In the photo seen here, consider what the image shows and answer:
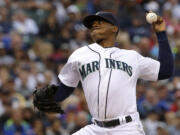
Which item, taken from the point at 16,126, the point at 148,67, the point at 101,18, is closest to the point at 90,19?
the point at 101,18

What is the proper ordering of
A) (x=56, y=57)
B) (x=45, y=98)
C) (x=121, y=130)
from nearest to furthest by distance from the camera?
(x=121, y=130) → (x=45, y=98) → (x=56, y=57)

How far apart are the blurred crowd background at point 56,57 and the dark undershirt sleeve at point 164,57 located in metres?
3.69

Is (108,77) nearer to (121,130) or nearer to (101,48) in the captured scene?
(101,48)

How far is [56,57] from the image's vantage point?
10.7 meters

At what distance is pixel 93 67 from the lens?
494cm

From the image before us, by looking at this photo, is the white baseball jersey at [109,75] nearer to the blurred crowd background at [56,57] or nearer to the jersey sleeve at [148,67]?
the jersey sleeve at [148,67]

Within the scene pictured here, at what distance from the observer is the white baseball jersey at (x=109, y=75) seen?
4848 millimetres

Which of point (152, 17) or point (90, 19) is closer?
point (152, 17)

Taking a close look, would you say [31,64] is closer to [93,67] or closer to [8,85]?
[8,85]

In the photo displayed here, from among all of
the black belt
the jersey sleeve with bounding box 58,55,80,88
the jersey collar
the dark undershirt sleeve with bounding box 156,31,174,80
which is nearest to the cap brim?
the jersey collar

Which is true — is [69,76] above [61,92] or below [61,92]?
above

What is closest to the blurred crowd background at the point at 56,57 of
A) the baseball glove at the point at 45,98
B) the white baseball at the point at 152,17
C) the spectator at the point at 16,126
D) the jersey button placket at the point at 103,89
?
the spectator at the point at 16,126

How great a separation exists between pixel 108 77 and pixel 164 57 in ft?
1.87

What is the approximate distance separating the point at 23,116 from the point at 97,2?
467 cm
